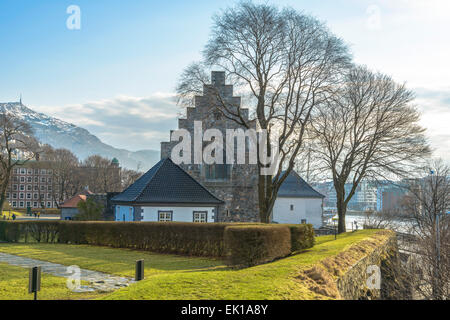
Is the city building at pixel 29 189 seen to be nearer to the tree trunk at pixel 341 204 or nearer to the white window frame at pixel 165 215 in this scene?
the white window frame at pixel 165 215

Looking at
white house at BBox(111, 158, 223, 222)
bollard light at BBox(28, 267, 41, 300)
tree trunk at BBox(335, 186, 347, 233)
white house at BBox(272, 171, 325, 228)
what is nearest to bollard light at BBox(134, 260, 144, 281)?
bollard light at BBox(28, 267, 41, 300)

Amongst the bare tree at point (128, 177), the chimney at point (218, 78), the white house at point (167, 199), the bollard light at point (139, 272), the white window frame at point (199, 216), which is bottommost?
the bollard light at point (139, 272)

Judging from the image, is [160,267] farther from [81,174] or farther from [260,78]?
[81,174]

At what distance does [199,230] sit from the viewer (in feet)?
71.3

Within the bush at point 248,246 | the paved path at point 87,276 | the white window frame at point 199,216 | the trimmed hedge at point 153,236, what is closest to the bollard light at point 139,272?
the paved path at point 87,276

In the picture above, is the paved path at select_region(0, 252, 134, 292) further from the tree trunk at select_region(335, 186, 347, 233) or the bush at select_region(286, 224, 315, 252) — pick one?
the tree trunk at select_region(335, 186, 347, 233)

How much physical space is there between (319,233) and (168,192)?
75.9ft

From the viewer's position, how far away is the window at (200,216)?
3009 centimetres

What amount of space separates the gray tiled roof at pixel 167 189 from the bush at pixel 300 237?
36.2 ft

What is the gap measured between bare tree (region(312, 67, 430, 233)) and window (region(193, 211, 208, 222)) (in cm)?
1038

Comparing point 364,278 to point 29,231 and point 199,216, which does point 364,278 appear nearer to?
point 199,216

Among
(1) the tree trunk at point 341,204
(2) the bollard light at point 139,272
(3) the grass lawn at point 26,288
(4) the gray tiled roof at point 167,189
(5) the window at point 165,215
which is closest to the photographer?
(3) the grass lawn at point 26,288

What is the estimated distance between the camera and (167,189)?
99.9 ft
